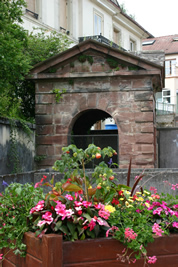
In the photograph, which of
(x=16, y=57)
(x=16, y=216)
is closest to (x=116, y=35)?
(x=16, y=57)

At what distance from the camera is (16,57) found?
379 inches

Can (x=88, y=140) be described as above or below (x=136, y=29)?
below

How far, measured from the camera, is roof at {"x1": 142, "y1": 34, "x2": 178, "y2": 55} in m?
52.3

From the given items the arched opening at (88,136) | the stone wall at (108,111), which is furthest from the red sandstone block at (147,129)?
the arched opening at (88,136)

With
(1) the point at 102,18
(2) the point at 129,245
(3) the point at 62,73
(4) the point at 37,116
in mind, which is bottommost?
(2) the point at 129,245

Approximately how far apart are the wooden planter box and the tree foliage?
6977 mm

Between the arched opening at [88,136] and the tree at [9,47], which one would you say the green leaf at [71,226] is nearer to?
the tree at [9,47]

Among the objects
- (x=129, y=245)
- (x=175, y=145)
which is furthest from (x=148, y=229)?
(x=175, y=145)

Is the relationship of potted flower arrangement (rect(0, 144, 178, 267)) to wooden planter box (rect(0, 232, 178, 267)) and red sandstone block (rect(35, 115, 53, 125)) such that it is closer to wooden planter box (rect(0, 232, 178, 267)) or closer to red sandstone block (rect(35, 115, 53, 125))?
wooden planter box (rect(0, 232, 178, 267))

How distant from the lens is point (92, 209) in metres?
3.01

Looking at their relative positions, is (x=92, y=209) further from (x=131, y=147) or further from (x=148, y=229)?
(x=131, y=147)

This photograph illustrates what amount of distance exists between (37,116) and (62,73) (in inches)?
50.6

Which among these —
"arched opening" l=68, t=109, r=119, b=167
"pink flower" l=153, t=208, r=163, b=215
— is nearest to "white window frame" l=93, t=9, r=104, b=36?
"arched opening" l=68, t=109, r=119, b=167

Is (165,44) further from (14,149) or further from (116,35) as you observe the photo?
(14,149)
